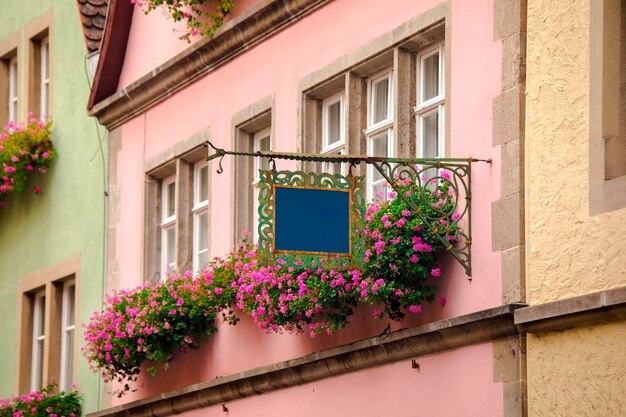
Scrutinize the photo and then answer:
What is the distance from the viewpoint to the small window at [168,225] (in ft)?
61.2

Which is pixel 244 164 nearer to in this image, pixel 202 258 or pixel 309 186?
pixel 202 258

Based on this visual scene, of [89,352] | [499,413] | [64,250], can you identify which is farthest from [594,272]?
[64,250]

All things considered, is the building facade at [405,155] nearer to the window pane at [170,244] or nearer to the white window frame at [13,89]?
the window pane at [170,244]

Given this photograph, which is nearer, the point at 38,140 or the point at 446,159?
the point at 446,159

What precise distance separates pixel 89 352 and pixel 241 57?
130 inches

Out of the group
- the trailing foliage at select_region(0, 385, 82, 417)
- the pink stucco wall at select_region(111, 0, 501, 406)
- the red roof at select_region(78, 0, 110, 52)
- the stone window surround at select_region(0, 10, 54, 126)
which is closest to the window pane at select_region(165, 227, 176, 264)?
the pink stucco wall at select_region(111, 0, 501, 406)

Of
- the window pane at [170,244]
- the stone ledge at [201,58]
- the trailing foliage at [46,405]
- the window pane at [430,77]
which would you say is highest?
the stone ledge at [201,58]

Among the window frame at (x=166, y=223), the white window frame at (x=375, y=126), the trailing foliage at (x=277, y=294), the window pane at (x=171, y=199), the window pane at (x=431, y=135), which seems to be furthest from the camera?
the window pane at (x=171, y=199)

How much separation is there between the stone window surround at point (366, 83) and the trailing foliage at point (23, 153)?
565 cm

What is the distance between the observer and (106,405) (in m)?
19.2

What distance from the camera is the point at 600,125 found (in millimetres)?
12125

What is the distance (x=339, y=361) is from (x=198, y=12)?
14.2ft

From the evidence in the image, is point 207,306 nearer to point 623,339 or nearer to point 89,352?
point 89,352

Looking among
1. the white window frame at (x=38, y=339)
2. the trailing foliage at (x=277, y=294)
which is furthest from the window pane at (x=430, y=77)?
the white window frame at (x=38, y=339)
